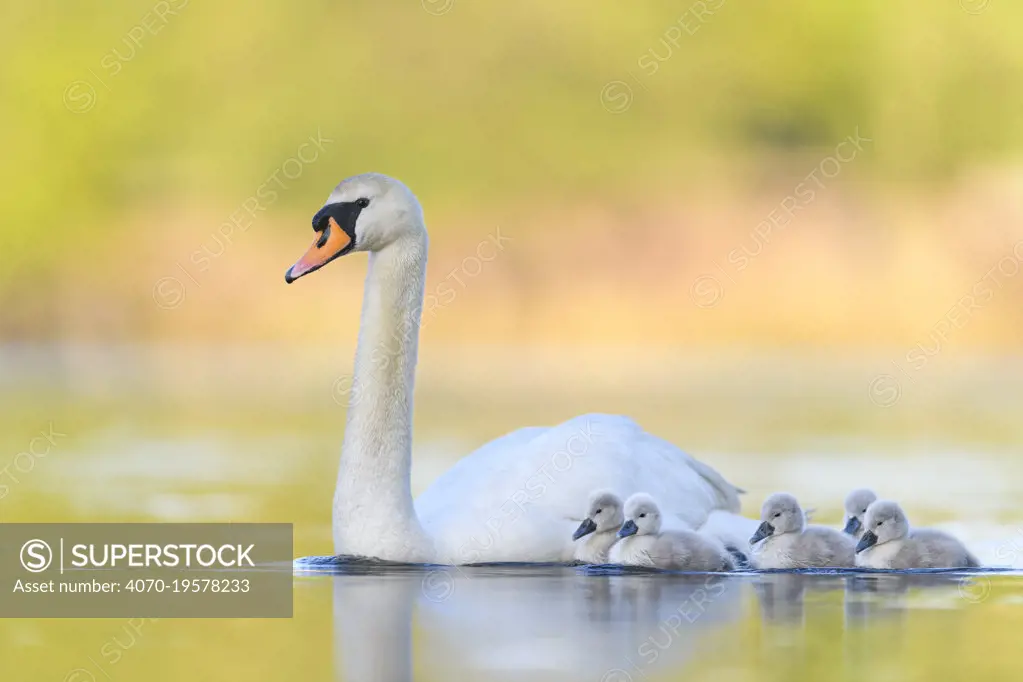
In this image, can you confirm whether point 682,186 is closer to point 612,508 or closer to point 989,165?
point 989,165

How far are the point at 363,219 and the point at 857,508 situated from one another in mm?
2665

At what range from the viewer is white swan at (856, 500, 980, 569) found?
27.2ft

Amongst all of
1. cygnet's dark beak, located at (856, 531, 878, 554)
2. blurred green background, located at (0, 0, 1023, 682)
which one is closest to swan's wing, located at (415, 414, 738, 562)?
cygnet's dark beak, located at (856, 531, 878, 554)

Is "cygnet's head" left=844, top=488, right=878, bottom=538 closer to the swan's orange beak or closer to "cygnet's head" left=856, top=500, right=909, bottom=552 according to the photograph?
"cygnet's head" left=856, top=500, right=909, bottom=552

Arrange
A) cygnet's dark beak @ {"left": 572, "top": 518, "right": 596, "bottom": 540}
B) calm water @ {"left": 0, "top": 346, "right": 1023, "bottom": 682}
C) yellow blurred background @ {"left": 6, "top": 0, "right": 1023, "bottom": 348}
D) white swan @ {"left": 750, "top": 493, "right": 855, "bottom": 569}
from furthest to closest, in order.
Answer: yellow blurred background @ {"left": 6, "top": 0, "right": 1023, "bottom": 348} < white swan @ {"left": 750, "top": 493, "right": 855, "bottom": 569} < cygnet's dark beak @ {"left": 572, "top": 518, "right": 596, "bottom": 540} < calm water @ {"left": 0, "top": 346, "right": 1023, "bottom": 682}

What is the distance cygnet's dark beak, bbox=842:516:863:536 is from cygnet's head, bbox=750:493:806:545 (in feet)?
1.61

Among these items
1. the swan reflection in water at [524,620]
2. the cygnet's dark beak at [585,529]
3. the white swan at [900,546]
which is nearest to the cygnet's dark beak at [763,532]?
the swan reflection in water at [524,620]

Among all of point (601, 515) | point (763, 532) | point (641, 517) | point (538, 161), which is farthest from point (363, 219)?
point (538, 161)

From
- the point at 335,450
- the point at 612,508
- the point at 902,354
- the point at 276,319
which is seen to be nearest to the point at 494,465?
the point at 612,508

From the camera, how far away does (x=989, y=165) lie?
31.8 metres

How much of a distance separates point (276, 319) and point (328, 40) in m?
8.64

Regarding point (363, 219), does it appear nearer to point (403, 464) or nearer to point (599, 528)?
point (403, 464)

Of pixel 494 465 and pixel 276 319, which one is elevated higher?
pixel 276 319

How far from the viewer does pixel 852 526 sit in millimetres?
8805
